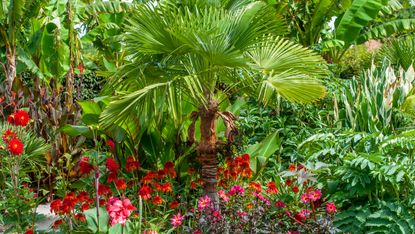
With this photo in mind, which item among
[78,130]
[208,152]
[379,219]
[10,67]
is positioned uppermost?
[10,67]

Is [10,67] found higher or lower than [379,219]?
higher

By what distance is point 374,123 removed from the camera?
6094mm

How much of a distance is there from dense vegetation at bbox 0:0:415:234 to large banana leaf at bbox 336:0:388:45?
10.8 feet

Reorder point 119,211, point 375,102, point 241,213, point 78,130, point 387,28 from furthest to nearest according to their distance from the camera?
1. point 387,28
2. point 375,102
3. point 78,130
4. point 241,213
5. point 119,211

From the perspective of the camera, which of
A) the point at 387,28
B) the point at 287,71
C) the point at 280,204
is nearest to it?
the point at 280,204

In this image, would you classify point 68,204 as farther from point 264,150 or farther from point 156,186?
point 264,150

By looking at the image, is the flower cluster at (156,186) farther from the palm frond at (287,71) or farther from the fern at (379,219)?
the fern at (379,219)

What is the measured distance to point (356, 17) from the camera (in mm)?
10594

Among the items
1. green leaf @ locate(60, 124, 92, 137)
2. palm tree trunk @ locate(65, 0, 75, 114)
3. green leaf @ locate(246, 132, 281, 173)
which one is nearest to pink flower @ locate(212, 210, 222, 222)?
green leaf @ locate(246, 132, 281, 173)

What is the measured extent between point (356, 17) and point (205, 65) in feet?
21.2

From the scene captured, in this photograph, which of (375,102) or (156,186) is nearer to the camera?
(156,186)

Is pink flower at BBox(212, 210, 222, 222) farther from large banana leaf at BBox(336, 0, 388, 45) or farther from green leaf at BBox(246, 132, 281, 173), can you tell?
large banana leaf at BBox(336, 0, 388, 45)

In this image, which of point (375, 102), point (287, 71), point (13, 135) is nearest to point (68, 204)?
point (13, 135)

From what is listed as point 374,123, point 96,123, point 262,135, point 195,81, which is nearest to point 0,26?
point 96,123
